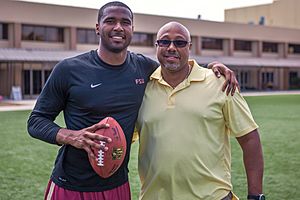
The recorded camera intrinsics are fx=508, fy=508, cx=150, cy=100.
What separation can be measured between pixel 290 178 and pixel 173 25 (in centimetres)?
547

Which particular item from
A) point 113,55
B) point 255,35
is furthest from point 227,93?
point 255,35

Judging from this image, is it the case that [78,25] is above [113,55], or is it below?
above

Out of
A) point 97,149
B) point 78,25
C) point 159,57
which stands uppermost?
point 78,25

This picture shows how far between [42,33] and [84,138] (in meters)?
38.7

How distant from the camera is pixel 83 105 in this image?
3062 millimetres

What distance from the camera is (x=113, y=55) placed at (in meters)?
3.18

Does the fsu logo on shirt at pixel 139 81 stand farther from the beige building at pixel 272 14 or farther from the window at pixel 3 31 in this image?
the beige building at pixel 272 14

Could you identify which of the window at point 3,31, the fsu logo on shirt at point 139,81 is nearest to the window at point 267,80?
the window at point 3,31

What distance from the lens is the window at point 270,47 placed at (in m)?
59.4

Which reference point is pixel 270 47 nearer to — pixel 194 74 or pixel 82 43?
pixel 82 43

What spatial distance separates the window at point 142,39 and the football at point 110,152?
4356cm

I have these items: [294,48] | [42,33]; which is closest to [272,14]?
[294,48]

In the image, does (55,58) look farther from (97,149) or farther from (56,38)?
(97,149)

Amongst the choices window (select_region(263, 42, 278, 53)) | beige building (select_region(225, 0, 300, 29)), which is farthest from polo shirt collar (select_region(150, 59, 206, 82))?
beige building (select_region(225, 0, 300, 29))
